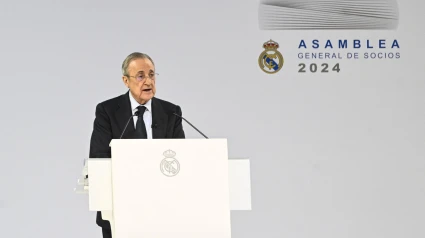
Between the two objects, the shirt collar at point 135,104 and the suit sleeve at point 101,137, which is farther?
the shirt collar at point 135,104

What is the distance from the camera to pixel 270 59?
18.3 feet

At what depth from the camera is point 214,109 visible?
5527 mm

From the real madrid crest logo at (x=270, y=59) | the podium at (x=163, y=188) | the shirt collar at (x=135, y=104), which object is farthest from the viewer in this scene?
the real madrid crest logo at (x=270, y=59)

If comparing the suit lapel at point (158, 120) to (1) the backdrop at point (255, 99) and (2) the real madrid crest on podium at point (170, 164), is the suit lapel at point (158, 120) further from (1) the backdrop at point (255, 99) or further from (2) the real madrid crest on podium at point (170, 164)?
(2) the real madrid crest on podium at point (170, 164)

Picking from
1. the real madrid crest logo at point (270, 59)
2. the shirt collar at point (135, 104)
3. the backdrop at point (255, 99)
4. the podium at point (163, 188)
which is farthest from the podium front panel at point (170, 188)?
the real madrid crest logo at point (270, 59)

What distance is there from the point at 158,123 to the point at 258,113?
4.24 ft

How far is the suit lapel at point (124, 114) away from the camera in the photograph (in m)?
4.43

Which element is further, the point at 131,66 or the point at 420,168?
the point at 420,168

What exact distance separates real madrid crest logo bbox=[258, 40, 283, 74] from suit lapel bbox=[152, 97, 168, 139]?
1.21 metres

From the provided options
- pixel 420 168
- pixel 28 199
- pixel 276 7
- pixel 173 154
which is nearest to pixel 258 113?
pixel 276 7

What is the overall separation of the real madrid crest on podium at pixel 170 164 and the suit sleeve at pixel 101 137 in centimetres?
107

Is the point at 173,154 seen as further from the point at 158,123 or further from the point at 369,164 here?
the point at 369,164

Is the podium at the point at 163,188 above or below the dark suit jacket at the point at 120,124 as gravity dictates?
below

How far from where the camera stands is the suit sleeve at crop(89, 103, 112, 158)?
441 cm
